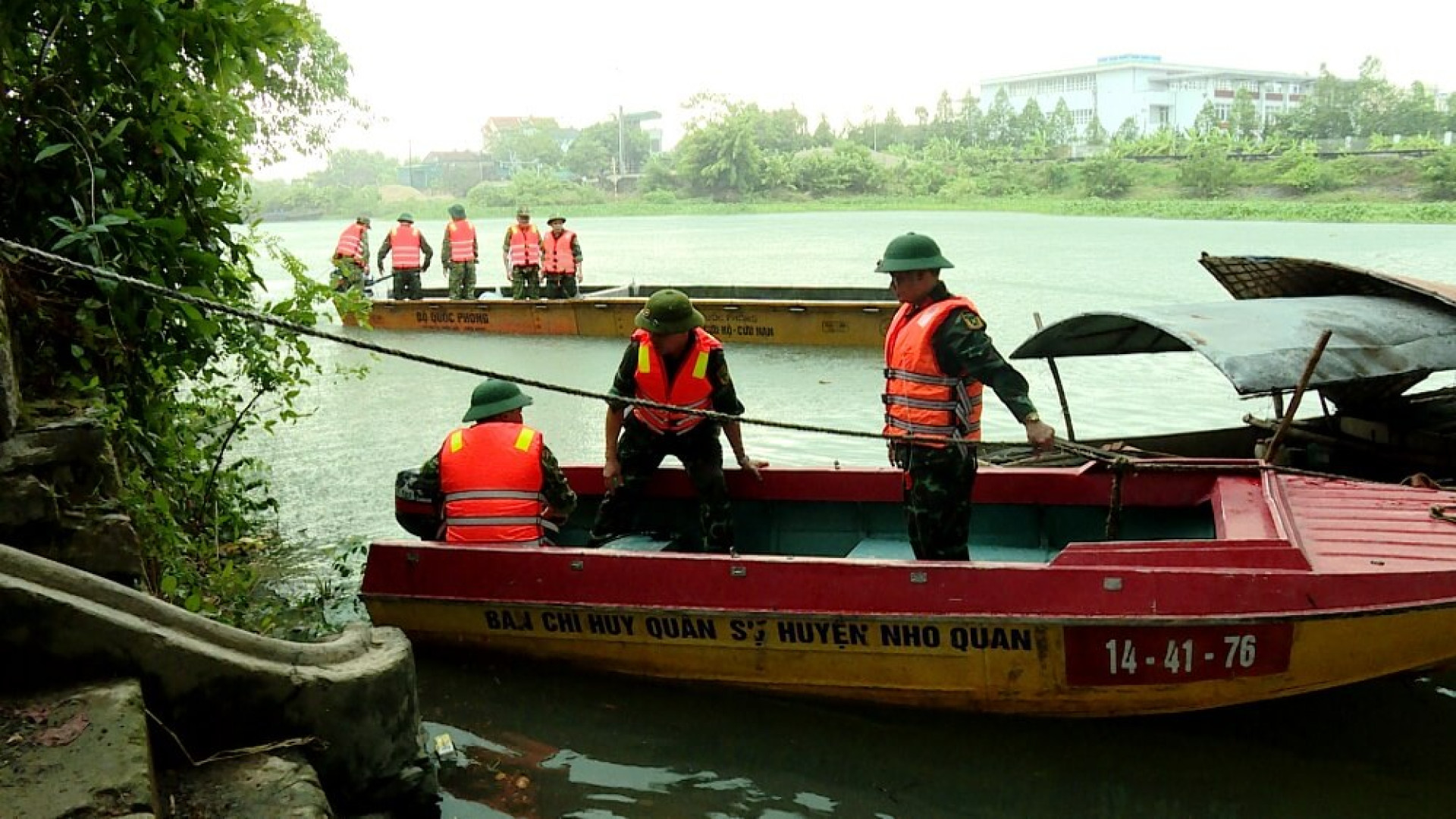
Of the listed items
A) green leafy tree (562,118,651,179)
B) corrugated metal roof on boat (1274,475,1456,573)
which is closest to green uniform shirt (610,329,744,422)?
corrugated metal roof on boat (1274,475,1456,573)

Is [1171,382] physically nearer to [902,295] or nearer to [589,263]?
[902,295]

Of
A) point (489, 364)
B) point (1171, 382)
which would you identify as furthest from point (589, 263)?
point (1171, 382)

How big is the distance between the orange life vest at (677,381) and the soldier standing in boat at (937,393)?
960 millimetres

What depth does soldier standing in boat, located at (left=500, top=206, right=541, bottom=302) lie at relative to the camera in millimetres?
18297

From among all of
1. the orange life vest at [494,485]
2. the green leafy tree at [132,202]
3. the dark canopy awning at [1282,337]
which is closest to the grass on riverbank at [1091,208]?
the dark canopy awning at [1282,337]

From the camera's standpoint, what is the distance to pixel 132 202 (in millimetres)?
5516

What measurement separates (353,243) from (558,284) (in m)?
3.07

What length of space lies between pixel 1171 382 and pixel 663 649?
10.4 meters

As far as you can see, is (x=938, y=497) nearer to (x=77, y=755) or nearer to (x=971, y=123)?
(x=77, y=755)

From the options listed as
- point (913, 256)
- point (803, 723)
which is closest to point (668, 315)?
point (913, 256)

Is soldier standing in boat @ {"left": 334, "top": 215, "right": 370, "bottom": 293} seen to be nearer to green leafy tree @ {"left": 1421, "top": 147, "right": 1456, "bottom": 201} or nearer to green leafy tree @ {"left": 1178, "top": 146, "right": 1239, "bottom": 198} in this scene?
green leafy tree @ {"left": 1421, "top": 147, "right": 1456, "bottom": 201}

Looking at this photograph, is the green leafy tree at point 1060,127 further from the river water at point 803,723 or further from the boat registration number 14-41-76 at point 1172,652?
the boat registration number 14-41-76 at point 1172,652

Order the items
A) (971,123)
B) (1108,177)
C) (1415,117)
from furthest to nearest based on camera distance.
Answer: (971,123) → (1415,117) → (1108,177)

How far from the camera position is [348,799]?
4.18 m
